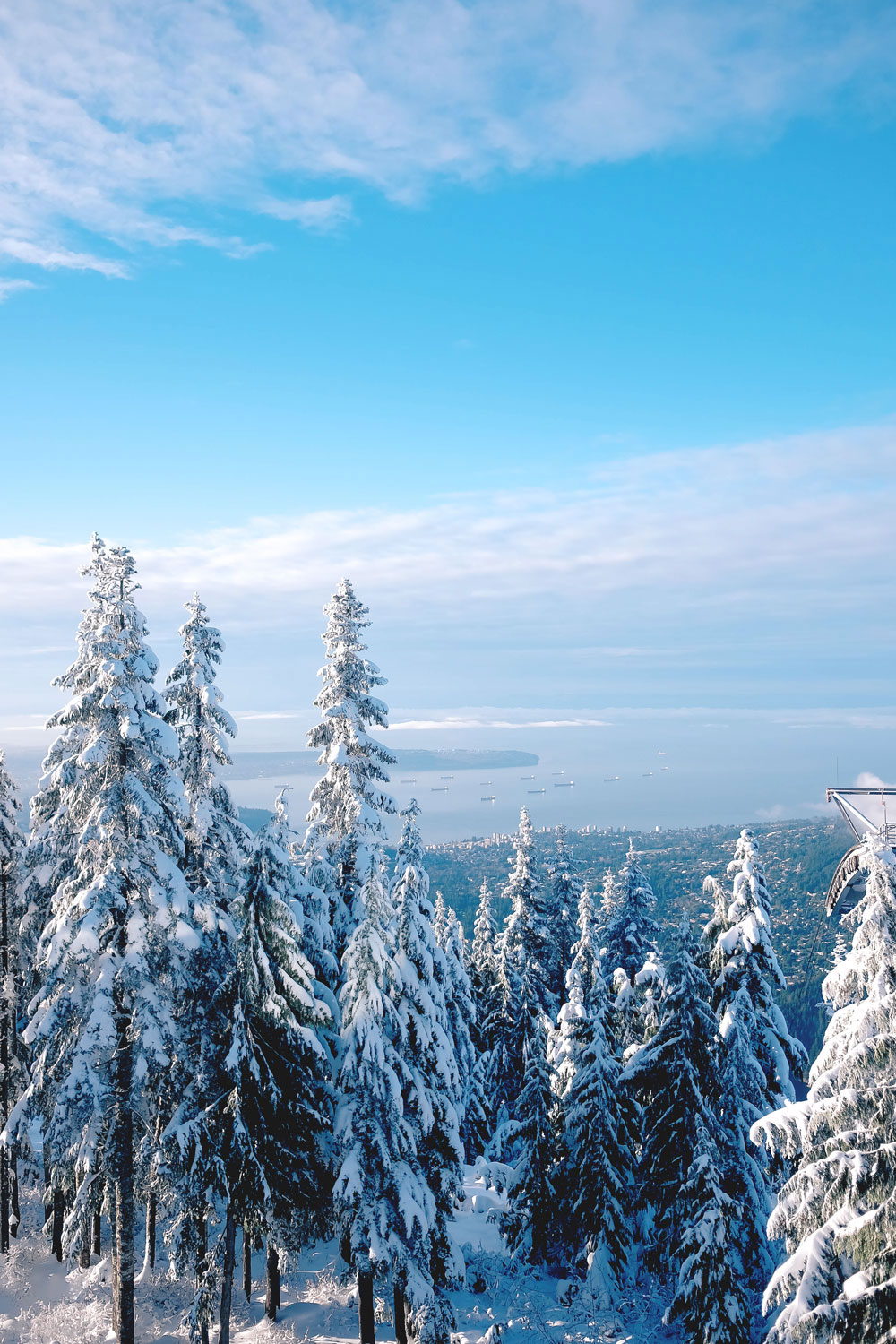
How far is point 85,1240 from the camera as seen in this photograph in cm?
2316

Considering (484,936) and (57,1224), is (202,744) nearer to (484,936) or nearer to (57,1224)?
(57,1224)

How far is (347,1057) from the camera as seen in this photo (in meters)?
19.1

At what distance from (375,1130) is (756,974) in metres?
11.9

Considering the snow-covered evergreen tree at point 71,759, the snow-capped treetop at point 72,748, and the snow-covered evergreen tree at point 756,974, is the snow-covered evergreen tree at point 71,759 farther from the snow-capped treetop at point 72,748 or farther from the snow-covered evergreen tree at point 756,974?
the snow-covered evergreen tree at point 756,974

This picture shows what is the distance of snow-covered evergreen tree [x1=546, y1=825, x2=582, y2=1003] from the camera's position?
44438 mm

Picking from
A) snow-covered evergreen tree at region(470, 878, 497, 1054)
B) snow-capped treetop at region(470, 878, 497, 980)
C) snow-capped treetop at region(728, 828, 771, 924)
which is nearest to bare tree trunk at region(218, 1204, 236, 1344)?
snow-capped treetop at region(728, 828, 771, 924)

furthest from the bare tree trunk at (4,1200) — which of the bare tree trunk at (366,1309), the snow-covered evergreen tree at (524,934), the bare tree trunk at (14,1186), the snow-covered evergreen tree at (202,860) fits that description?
the snow-covered evergreen tree at (524,934)

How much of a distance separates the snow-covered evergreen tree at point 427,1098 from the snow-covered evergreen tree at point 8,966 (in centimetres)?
1193

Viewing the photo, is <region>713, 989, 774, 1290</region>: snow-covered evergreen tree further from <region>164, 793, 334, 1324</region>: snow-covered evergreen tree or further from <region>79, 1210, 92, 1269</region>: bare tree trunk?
<region>79, 1210, 92, 1269</region>: bare tree trunk

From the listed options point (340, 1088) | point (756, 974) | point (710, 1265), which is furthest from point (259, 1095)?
point (756, 974)

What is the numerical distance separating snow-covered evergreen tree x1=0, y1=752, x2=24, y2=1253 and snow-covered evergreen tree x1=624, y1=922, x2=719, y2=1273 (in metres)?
18.4

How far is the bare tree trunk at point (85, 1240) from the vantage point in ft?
63.6

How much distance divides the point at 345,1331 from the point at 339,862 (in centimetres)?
1306

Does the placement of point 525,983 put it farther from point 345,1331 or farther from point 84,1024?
point 84,1024
